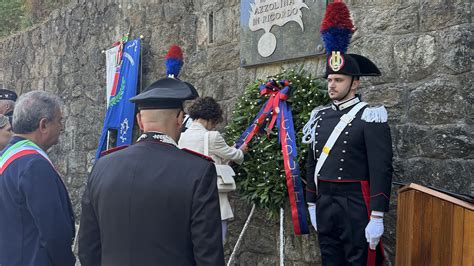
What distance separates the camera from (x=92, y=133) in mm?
8305

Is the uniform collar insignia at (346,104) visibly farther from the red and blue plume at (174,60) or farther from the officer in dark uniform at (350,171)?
the red and blue plume at (174,60)

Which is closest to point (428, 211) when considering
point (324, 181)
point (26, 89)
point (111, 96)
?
point (324, 181)

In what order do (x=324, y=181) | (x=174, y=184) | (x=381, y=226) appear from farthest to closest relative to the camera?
1. (x=324, y=181)
2. (x=381, y=226)
3. (x=174, y=184)

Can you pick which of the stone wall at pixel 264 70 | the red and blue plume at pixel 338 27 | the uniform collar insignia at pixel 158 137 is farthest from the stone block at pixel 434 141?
the uniform collar insignia at pixel 158 137

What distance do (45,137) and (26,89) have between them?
7300mm

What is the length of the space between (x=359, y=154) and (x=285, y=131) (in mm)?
1078

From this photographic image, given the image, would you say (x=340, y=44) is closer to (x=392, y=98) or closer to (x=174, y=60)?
(x=392, y=98)

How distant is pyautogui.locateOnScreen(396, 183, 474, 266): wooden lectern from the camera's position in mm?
3076

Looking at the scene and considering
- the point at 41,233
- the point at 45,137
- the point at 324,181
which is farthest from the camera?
the point at 324,181

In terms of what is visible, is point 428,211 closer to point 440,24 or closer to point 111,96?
point 440,24

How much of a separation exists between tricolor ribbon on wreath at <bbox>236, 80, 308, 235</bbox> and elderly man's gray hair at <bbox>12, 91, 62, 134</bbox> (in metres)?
1.97

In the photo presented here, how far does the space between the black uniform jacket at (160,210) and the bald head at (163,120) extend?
0.06 m

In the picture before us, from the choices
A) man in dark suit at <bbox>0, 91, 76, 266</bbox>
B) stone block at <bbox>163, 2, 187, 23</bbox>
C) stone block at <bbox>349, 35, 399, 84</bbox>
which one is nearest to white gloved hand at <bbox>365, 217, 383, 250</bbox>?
stone block at <bbox>349, 35, 399, 84</bbox>

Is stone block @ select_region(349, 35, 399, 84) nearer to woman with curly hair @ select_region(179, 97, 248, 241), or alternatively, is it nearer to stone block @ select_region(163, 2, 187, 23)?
woman with curly hair @ select_region(179, 97, 248, 241)
